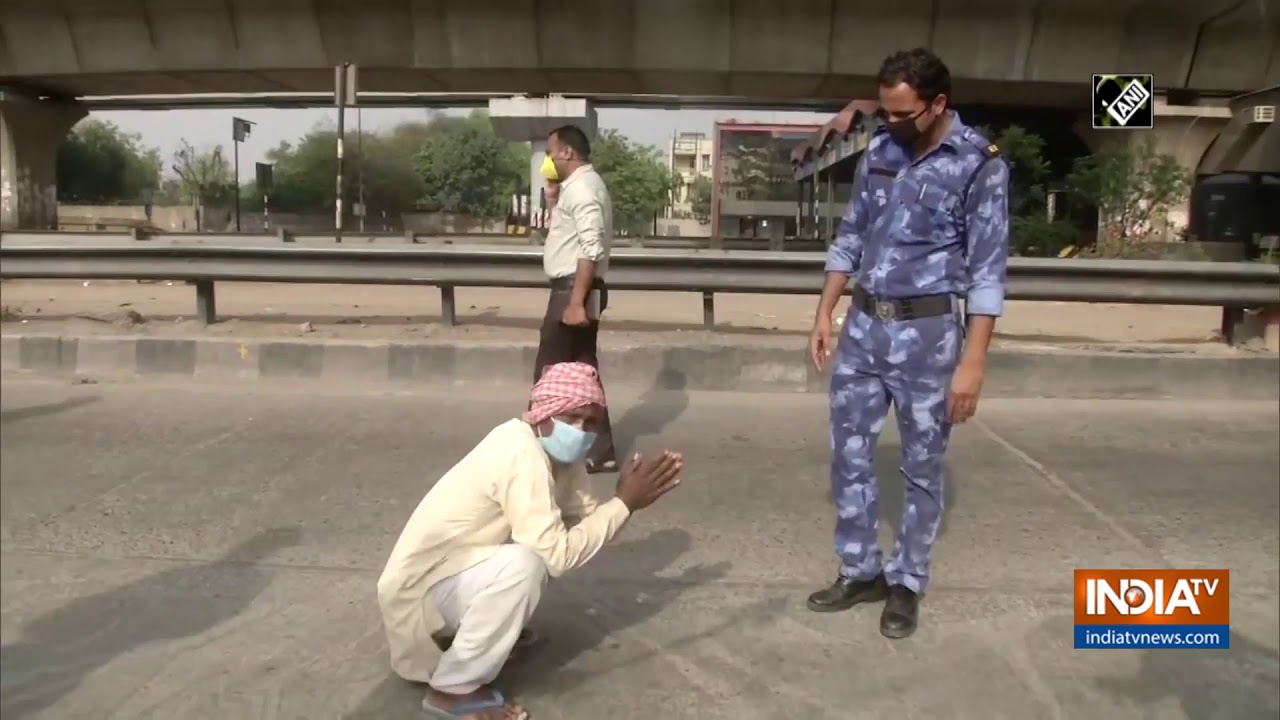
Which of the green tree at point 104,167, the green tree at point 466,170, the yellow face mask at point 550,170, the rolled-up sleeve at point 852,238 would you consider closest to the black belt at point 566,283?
the yellow face mask at point 550,170

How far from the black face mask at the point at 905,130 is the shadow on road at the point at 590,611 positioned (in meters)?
1.61

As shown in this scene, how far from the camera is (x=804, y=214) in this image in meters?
8.34

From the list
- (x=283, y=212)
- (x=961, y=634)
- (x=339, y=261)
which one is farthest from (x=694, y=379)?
(x=283, y=212)

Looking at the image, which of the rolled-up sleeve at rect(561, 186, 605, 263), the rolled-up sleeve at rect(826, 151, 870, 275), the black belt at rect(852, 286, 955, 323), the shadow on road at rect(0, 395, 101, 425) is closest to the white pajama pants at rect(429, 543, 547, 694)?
the black belt at rect(852, 286, 955, 323)

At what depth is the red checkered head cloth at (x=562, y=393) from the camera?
2645 millimetres

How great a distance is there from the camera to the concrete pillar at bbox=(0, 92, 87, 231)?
22.6 meters

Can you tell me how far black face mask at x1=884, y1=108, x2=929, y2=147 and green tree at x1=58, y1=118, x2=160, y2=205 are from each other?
1106cm

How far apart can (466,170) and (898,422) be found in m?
6.34

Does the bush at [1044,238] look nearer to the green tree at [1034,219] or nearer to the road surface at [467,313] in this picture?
the green tree at [1034,219]

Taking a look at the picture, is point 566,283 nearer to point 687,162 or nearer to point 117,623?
point 117,623

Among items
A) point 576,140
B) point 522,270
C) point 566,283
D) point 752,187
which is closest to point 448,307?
point 522,270

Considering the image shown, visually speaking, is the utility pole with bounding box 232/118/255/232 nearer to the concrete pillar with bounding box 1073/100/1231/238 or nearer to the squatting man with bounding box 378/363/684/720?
the concrete pillar with bounding box 1073/100/1231/238

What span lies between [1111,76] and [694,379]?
121 inches

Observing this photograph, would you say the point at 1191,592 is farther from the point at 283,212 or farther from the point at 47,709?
the point at 283,212
